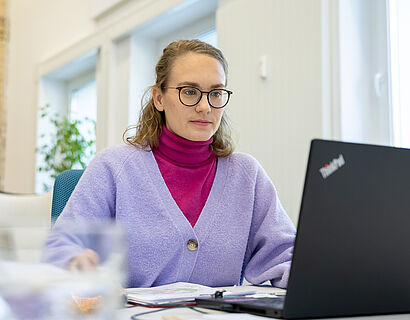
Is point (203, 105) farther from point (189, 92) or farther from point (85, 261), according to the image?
point (85, 261)

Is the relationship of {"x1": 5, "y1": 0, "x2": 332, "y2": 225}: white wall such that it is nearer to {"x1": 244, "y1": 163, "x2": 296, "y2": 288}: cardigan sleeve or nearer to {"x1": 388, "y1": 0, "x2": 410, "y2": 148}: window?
{"x1": 388, "y1": 0, "x2": 410, "y2": 148}: window

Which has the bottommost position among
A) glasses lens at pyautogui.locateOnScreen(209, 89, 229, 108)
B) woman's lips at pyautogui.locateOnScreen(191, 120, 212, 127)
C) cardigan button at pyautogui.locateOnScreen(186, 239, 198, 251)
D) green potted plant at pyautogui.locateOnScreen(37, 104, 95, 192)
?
cardigan button at pyautogui.locateOnScreen(186, 239, 198, 251)

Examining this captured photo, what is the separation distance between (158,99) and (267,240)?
551 millimetres

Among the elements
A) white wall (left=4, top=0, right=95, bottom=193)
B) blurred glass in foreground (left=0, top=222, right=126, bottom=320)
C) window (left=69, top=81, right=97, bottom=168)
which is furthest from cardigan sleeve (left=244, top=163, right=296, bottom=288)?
white wall (left=4, top=0, right=95, bottom=193)


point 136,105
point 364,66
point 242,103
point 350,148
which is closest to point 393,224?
point 350,148

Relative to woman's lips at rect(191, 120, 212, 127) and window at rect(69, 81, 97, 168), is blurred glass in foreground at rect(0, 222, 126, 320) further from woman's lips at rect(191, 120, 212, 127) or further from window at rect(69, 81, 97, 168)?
window at rect(69, 81, 97, 168)

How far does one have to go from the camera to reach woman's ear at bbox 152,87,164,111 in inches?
67.5

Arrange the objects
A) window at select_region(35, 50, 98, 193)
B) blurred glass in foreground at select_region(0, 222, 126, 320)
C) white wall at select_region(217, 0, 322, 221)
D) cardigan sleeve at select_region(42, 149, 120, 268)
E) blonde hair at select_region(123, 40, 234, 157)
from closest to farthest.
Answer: blurred glass in foreground at select_region(0, 222, 126, 320) < cardigan sleeve at select_region(42, 149, 120, 268) < blonde hair at select_region(123, 40, 234, 157) < white wall at select_region(217, 0, 322, 221) < window at select_region(35, 50, 98, 193)

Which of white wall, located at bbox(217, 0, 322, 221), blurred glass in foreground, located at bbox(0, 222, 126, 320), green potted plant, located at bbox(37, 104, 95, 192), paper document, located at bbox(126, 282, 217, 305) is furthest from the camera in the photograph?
green potted plant, located at bbox(37, 104, 95, 192)

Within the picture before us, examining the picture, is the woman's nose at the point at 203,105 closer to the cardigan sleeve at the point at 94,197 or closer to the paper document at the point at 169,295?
the cardigan sleeve at the point at 94,197

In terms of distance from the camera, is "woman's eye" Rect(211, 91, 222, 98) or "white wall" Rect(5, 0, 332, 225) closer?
"woman's eye" Rect(211, 91, 222, 98)

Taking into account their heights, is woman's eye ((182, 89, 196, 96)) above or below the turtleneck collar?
above

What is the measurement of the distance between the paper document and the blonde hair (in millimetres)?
553

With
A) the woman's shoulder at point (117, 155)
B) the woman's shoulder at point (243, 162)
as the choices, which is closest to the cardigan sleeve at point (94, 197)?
the woman's shoulder at point (117, 155)
